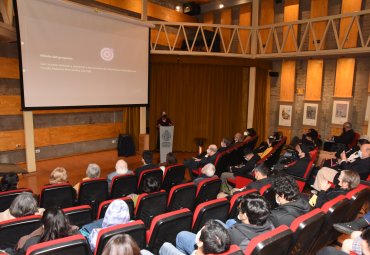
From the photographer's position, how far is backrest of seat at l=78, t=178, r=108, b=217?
140 inches

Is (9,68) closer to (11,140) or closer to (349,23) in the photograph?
(11,140)

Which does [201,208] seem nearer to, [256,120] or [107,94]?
[107,94]

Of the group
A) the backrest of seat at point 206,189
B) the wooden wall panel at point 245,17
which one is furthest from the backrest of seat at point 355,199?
the wooden wall panel at point 245,17

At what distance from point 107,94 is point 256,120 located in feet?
18.2

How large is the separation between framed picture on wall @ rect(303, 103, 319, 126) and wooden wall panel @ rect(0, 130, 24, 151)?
8.48 m

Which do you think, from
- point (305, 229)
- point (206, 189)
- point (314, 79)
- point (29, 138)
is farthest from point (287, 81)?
point (305, 229)

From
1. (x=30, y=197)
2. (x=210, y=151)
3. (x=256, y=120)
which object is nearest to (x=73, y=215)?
(x=30, y=197)

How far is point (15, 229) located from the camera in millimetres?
2326

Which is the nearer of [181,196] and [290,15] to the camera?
[181,196]

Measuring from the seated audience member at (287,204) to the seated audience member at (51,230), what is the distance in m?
1.80

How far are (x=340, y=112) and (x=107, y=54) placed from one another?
7.05 metres

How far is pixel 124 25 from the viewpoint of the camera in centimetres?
704

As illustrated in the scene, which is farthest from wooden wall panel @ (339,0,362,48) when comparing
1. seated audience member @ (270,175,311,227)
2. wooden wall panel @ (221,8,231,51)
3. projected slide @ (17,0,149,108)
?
seated audience member @ (270,175,311,227)

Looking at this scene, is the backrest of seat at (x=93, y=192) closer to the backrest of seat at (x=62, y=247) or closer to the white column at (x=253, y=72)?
the backrest of seat at (x=62, y=247)
